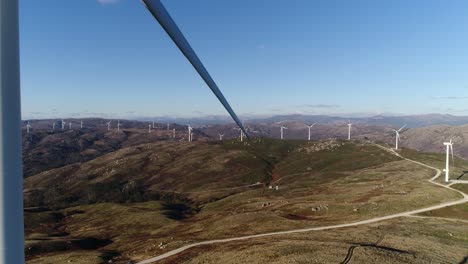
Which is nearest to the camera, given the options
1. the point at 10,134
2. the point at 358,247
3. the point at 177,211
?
the point at 10,134

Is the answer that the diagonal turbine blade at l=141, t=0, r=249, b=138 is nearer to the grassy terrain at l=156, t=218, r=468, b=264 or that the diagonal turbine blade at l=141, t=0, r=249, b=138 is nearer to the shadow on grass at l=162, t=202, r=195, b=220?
the grassy terrain at l=156, t=218, r=468, b=264

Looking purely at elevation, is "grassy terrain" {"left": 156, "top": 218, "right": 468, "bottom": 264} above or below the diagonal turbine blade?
below

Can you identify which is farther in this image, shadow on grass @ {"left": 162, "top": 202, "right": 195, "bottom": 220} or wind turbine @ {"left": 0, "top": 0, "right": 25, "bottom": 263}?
A: shadow on grass @ {"left": 162, "top": 202, "right": 195, "bottom": 220}

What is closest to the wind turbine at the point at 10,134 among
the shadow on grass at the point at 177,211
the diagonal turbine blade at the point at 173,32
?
the diagonal turbine blade at the point at 173,32

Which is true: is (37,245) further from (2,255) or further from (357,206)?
(2,255)

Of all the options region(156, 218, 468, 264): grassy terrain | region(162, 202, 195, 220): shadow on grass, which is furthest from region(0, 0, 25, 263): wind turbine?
region(162, 202, 195, 220): shadow on grass

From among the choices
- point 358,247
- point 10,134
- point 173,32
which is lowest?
point 358,247

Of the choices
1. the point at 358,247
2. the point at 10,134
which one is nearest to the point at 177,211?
the point at 358,247

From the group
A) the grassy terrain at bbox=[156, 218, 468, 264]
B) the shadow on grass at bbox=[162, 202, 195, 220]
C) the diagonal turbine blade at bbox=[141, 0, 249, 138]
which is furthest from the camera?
the shadow on grass at bbox=[162, 202, 195, 220]

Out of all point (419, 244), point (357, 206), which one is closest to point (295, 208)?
point (357, 206)

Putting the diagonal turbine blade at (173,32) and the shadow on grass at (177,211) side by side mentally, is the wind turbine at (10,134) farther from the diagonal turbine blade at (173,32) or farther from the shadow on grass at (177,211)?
the shadow on grass at (177,211)

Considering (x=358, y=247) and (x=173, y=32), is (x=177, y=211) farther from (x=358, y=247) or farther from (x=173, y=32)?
(x=173, y=32)

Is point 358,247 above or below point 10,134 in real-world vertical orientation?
below
